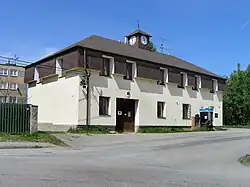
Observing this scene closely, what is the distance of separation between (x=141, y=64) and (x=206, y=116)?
11.0 meters

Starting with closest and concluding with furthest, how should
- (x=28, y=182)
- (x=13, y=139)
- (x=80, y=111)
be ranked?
1. (x=28, y=182)
2. (x=13, y=139)
3. (x=80, y=111)

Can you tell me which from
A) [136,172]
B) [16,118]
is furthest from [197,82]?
[136,172]

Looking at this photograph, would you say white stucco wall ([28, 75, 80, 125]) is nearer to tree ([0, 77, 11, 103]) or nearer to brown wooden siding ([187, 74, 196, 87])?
brown wooden siding ([187, 74, 196, 87])

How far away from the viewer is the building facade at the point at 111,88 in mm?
28609

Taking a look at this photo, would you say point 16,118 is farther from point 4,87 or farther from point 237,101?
point 4,87

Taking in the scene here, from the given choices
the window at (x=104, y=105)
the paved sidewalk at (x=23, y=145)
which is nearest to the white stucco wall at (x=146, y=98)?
the window at (x=104, y=105)

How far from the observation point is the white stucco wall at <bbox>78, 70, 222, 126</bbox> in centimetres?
2911

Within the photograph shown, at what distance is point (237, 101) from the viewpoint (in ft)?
207

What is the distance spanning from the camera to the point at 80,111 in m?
28.1

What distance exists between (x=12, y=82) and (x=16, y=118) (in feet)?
169

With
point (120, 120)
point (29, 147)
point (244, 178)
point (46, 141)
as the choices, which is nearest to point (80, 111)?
point (120, 120)

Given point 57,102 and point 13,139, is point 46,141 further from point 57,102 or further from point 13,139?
point 57,102

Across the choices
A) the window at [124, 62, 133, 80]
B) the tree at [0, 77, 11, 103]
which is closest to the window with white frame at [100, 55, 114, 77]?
the window at [124, 62, 133, 80]

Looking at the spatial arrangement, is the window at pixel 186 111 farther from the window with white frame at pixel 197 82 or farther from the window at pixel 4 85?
the window at pixel 4 85
